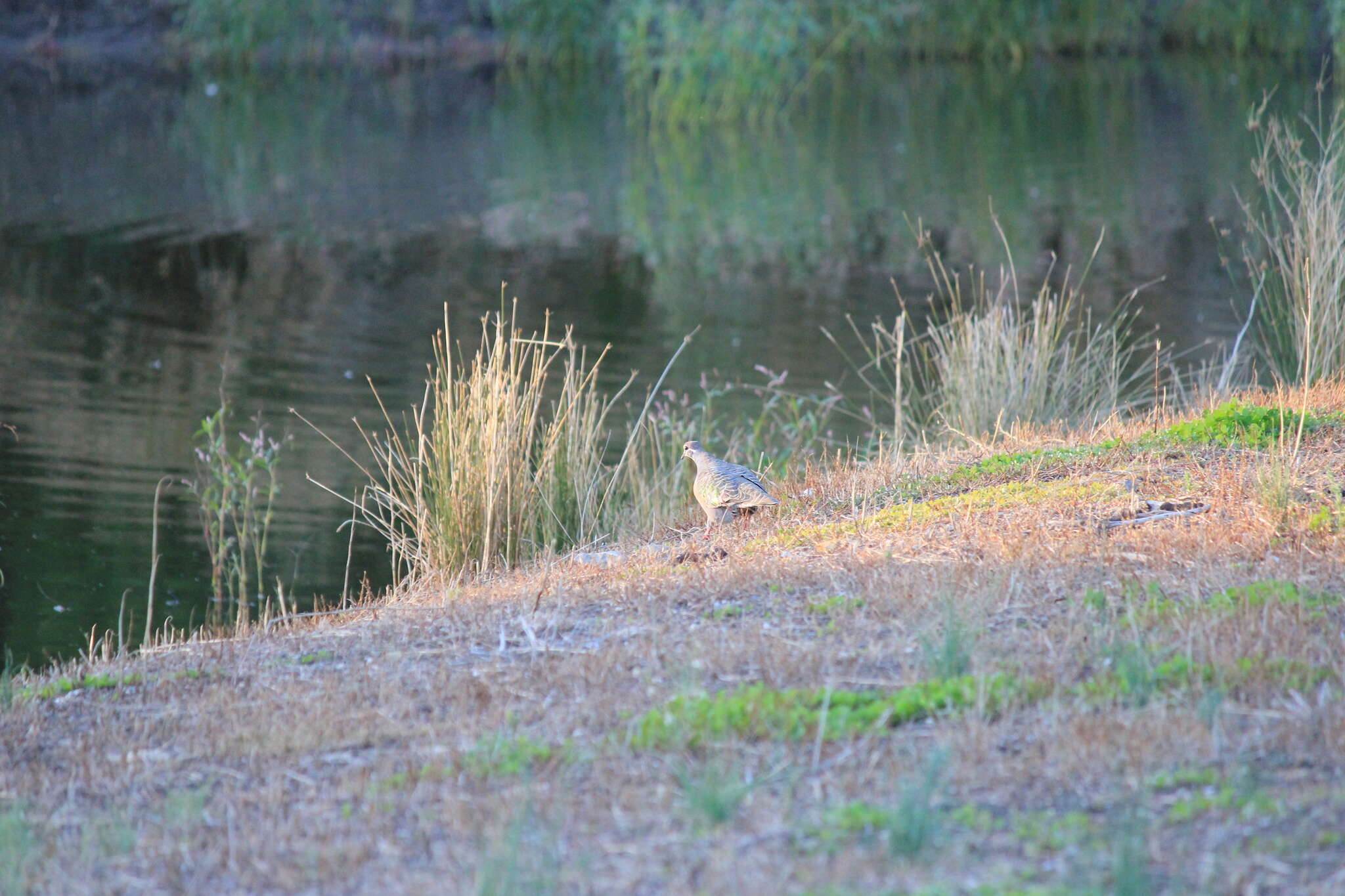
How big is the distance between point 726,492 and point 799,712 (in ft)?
6.80

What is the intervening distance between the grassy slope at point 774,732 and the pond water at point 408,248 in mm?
2993

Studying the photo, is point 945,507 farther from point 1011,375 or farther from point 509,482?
point 1011,375

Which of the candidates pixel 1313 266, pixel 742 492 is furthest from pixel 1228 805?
pixel 1313 266

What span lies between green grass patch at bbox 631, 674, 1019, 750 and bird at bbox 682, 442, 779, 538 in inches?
74.8

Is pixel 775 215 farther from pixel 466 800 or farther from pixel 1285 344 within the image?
pixel 466 800

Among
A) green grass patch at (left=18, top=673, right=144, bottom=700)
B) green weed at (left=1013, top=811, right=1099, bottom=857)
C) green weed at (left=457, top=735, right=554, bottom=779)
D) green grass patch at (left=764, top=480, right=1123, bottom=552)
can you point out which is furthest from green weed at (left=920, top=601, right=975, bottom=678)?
green grass patch at (left=18, top=673, right=144, bottom=700)

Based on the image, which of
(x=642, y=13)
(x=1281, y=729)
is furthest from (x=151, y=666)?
(x=642, y=13)

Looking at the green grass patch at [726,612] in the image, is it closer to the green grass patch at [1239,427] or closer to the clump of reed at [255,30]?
the green grass patch at [1239,427]

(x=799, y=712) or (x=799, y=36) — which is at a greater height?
(x=799, y=36)

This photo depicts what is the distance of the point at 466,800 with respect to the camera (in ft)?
9.34

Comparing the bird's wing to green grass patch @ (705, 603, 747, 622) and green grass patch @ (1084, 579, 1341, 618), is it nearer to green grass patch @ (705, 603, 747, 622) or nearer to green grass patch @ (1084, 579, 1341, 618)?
green grass patch @ (705, 603, 747, 622)

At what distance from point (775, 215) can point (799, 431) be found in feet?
29.4

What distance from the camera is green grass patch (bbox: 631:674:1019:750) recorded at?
3027 mm

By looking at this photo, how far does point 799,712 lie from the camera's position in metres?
3.06
